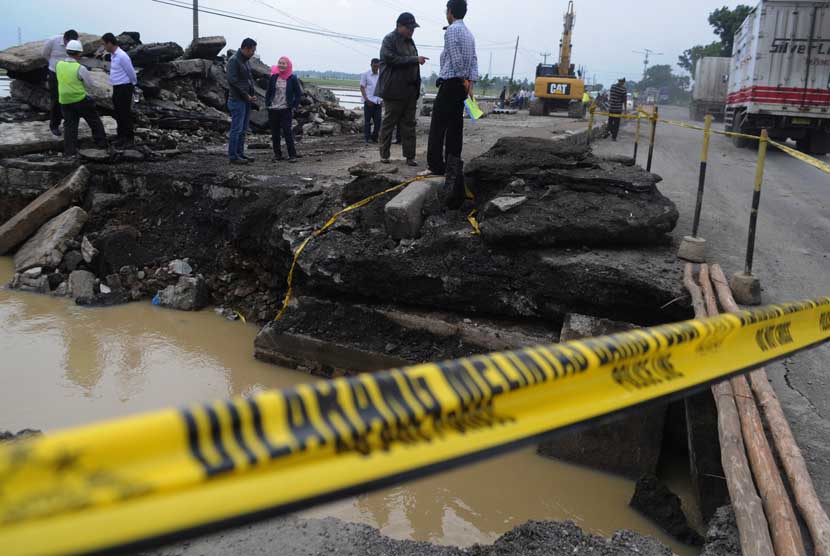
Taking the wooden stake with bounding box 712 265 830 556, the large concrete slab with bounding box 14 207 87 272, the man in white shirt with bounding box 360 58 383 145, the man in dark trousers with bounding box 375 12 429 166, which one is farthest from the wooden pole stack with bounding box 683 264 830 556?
the man in white shirt with bounding box 360 58 383 145

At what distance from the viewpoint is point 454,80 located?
247 inches

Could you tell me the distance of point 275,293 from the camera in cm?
725

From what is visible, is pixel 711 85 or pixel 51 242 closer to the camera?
pixel 51 242

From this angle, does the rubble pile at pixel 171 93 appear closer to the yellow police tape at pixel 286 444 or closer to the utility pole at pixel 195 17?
the utility pole at pixel 195 17

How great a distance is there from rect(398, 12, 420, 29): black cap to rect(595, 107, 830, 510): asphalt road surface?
12.3 feet

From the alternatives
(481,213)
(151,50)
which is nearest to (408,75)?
(481,213)

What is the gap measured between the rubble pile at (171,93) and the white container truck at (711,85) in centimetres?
2244

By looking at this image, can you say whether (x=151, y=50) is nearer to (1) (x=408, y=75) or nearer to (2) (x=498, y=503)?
(1) (x=408, y=75)

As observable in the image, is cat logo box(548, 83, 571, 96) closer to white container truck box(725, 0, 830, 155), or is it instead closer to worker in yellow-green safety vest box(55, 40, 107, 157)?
white container truck box(725, 0, 830, 155)

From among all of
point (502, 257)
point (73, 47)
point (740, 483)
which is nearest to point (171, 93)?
point (73, 47)

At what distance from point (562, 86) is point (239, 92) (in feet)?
56.9

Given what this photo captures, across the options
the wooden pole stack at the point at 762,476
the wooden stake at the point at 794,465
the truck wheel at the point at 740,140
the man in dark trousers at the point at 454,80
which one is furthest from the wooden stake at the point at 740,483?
the truck wheel at the point at 740,140

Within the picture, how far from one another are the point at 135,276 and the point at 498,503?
5.77 meters

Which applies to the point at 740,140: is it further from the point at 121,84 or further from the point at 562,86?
the point at 121,84
